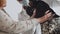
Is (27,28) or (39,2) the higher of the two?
(39,2)

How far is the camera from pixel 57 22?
1.00 meters

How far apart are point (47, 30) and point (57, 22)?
0.09 m


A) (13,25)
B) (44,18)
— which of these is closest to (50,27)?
(44,18)

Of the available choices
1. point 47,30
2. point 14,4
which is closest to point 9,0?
point 14,4

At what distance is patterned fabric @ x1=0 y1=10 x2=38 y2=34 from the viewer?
3.00 ft

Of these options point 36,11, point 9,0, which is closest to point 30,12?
point 36,11

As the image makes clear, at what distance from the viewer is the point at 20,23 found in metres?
0.95

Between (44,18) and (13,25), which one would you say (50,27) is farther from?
(13,25)

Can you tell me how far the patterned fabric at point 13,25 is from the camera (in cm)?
92

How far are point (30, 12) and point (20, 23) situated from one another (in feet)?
0.32

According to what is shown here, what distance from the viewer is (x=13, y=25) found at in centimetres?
94

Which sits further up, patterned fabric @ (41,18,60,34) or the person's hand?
the person's hand

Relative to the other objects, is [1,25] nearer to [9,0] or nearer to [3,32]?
[3,32]

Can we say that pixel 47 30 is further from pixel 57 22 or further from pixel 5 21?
pixel 5 21
